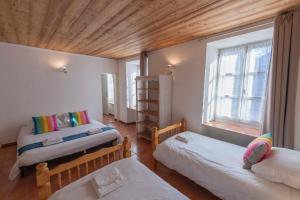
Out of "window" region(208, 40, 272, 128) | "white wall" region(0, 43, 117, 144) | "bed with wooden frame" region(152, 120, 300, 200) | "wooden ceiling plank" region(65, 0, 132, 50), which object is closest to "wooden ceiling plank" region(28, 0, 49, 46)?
"wooden ceiling plank" region(65, 0, 132, 50)

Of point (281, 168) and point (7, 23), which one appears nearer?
point (281, 168)

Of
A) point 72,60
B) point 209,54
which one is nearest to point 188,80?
point 209,54

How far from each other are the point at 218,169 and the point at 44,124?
3556 mm

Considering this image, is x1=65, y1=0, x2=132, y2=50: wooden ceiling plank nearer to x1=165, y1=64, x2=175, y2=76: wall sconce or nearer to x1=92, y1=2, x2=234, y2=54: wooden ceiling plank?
x1=92, y1=2, x2=234, y2=54: wooden ceiling plank

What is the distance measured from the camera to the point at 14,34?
2.80 metres

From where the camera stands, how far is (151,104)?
422cm

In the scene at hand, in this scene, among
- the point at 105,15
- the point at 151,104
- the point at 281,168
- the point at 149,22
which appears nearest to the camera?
the point at 281,168

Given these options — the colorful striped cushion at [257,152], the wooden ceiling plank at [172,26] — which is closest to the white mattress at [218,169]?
the colorful striped cushion at [257,152]

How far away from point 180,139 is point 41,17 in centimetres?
290

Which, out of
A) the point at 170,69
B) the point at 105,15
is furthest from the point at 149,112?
the point at 105,15

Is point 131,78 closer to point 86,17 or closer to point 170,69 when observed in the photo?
point 170,69

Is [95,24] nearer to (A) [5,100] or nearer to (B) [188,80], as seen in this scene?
(B) [188,80]

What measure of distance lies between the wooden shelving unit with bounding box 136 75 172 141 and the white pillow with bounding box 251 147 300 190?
222 cm

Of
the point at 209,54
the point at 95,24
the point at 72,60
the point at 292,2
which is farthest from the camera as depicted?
the point at 72,60
